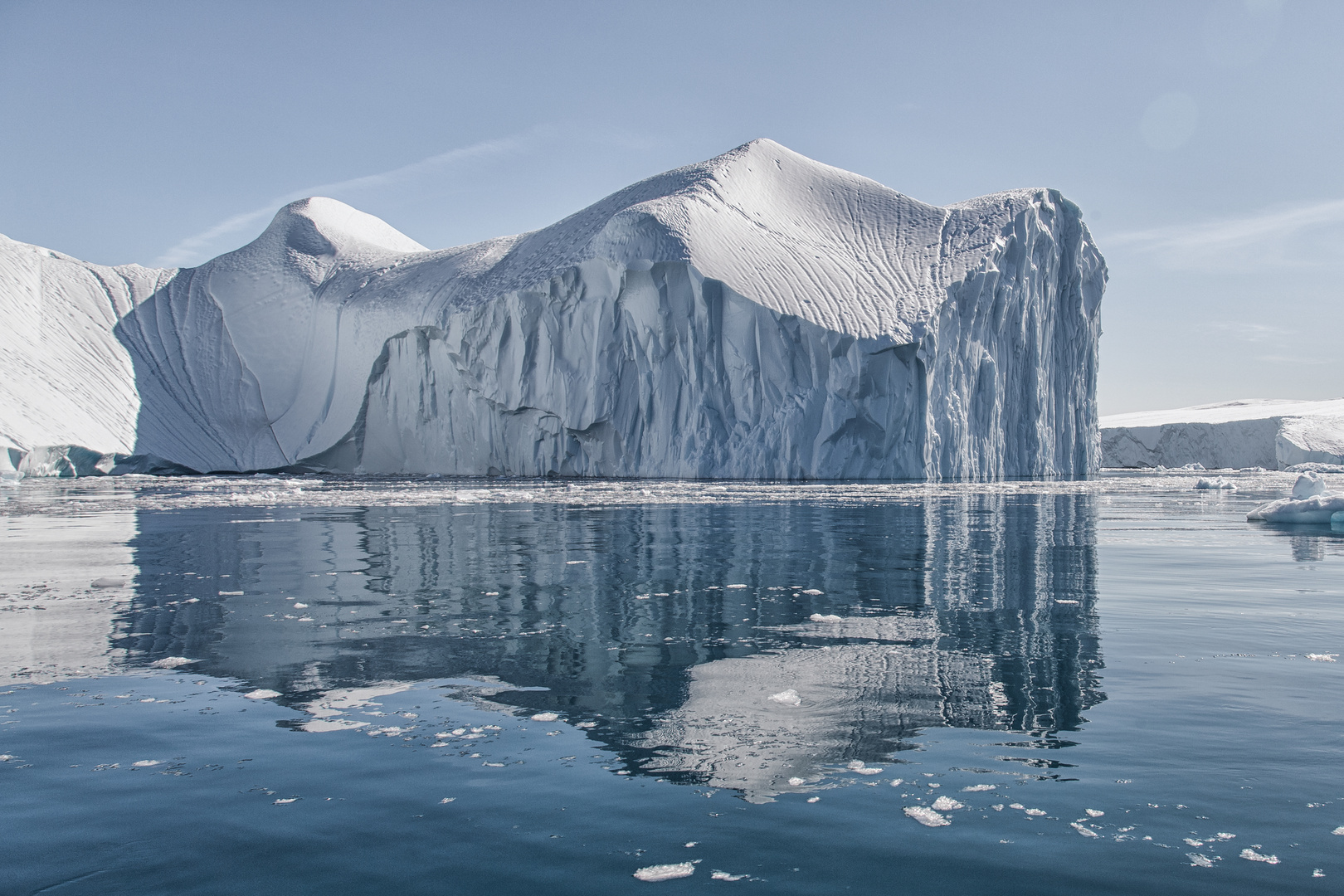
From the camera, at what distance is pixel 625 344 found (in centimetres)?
3002

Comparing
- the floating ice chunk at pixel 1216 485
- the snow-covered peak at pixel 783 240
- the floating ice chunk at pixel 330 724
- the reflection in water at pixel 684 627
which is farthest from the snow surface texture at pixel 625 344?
the floating ice chunk at pixel 330 724

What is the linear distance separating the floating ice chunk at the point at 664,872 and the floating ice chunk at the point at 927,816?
2.20 ft

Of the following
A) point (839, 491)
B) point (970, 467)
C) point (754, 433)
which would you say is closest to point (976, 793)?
point (839, 491)

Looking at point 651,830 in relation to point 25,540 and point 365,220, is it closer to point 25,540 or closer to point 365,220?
point 25,540

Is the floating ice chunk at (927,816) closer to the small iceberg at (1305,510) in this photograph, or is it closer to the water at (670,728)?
the water at (670,728)

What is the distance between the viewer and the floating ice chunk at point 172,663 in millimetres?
4242

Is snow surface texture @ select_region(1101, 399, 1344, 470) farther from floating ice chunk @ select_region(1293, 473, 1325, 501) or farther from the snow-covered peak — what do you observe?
floating ice chunk @ select_region(1293, 473, 1325, 501)

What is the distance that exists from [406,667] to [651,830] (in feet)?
7.12

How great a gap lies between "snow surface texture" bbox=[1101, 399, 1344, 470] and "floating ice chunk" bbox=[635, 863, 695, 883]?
5318 centimetres

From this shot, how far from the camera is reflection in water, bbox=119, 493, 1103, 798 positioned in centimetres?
339

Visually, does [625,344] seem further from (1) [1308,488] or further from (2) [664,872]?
(2) [664,872]

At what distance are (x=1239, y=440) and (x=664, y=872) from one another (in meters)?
57.1

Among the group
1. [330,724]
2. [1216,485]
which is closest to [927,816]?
[330,724]

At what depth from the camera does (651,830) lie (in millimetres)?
2414
